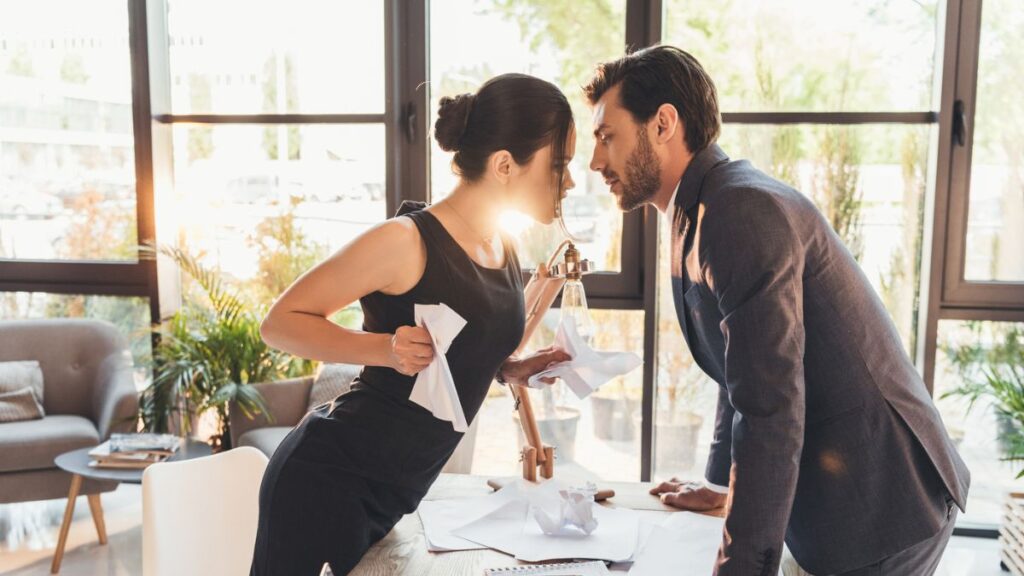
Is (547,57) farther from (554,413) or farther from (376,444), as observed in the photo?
(376,444)

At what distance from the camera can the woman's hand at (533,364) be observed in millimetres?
1744

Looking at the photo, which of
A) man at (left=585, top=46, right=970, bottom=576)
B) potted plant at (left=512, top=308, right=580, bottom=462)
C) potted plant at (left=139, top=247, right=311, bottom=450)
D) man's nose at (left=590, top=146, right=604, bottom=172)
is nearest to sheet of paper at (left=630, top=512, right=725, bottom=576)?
man at (left=585, top=46, right=970, bottom=576)

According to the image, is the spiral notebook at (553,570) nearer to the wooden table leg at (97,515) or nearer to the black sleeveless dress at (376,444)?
the black sleeveless dress at (376,444)

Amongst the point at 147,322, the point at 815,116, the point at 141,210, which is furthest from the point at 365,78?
the point at 815,116

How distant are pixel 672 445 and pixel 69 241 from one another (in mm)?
3282

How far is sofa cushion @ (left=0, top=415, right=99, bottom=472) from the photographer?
3.87 metres

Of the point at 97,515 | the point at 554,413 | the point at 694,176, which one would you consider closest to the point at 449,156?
the point at 554,413

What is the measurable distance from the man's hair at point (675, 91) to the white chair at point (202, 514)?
1.14 metres

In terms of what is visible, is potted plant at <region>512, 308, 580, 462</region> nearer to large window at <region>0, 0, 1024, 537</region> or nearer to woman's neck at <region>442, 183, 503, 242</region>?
large window at <region>0, 0, 1024, 537</region>

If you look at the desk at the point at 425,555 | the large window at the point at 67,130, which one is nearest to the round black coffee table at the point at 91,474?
the large window at the point at 67,130

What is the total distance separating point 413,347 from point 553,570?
1.33 feet

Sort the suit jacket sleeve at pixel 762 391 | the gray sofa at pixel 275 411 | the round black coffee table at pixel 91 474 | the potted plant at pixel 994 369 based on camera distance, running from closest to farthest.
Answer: the suit jacket sleeve at pixel 762 391, the round black coffee table at pixel 91 474, the potted plant at pixel 994 369, the gray sofa at pixel 275 411

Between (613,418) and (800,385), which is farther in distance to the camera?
(613,418)

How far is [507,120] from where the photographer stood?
5.48 ft
